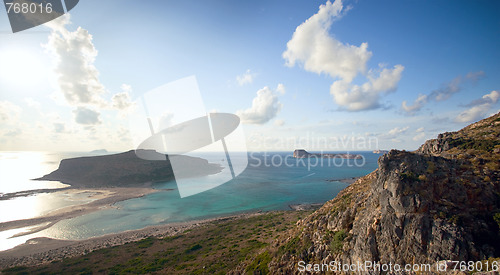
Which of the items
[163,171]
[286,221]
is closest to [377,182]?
→ [286,221]

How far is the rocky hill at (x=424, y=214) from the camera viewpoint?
25.9 ft

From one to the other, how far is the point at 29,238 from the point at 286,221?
46.2 m

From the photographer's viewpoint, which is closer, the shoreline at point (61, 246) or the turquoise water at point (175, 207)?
the shoreline at point (61, 246)

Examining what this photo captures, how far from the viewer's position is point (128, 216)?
47094 millimetres

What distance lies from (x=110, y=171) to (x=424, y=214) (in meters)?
116

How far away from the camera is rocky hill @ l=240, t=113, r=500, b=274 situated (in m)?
7.89

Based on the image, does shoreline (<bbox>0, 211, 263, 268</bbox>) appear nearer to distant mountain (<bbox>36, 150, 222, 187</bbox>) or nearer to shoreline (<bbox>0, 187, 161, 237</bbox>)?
shoreline (<bbox>0, 187, 161, 237</bbox>)

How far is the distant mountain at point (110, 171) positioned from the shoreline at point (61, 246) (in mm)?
60609

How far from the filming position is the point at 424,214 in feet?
28.3

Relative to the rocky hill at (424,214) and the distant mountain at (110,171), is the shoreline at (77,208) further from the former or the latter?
the rocky hill at (424,214)

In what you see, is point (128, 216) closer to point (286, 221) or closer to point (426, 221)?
point (286, 221)

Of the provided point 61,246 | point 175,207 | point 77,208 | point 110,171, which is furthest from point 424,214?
point 110,171

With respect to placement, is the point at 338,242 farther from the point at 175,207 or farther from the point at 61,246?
the point at 175,207

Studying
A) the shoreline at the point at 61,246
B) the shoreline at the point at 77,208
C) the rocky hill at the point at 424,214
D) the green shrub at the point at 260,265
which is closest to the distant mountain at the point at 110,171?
the shoreline at the point at 77,208
